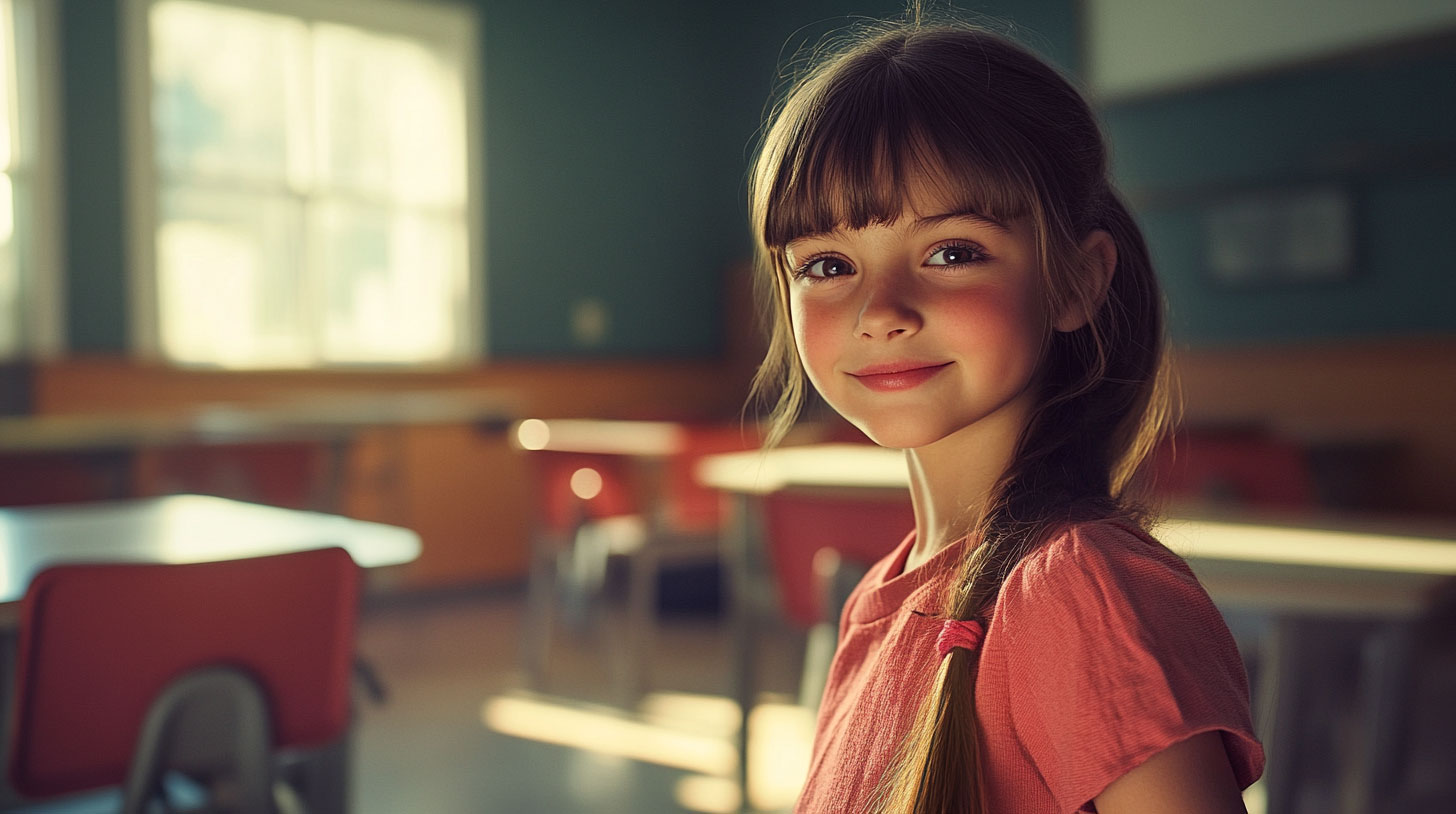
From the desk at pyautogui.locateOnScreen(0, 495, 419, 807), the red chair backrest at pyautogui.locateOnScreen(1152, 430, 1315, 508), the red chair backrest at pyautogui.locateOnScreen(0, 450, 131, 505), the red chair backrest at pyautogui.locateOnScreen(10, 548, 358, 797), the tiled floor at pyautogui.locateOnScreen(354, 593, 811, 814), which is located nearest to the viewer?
the red chair backrest at pyautogui.locateOnScreen(10, 548, 358, 797)

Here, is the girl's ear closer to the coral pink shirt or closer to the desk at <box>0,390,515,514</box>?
the coral pink shirt

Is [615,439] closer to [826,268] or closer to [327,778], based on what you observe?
[327,778]

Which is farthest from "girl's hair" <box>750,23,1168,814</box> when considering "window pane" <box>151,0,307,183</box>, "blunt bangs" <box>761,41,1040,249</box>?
"window pane" <box>151,0,307,183</box>

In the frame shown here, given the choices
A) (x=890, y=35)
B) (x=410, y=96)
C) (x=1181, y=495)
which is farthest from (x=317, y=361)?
(x=890, y=35)

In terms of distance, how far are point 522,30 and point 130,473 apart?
3569 millimetres

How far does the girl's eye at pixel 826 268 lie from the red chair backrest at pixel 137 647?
34.0 inches

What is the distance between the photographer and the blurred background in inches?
144

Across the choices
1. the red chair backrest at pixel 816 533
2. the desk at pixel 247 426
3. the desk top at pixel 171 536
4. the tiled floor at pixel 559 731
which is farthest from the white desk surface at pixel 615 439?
the desk top at pixel 171 536

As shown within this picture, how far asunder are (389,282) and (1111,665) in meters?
5.80

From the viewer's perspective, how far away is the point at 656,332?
6965mm

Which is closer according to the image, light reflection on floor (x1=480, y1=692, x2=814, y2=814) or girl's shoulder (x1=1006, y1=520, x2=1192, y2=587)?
A: girl's shoulder (x1=1006, y1=520, x2=1192, y2=587)

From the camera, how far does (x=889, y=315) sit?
632 mm

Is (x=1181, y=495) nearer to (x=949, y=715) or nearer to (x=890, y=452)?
(x=890, y=452)

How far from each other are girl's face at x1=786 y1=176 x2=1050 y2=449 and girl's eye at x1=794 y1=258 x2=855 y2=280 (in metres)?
0.02
